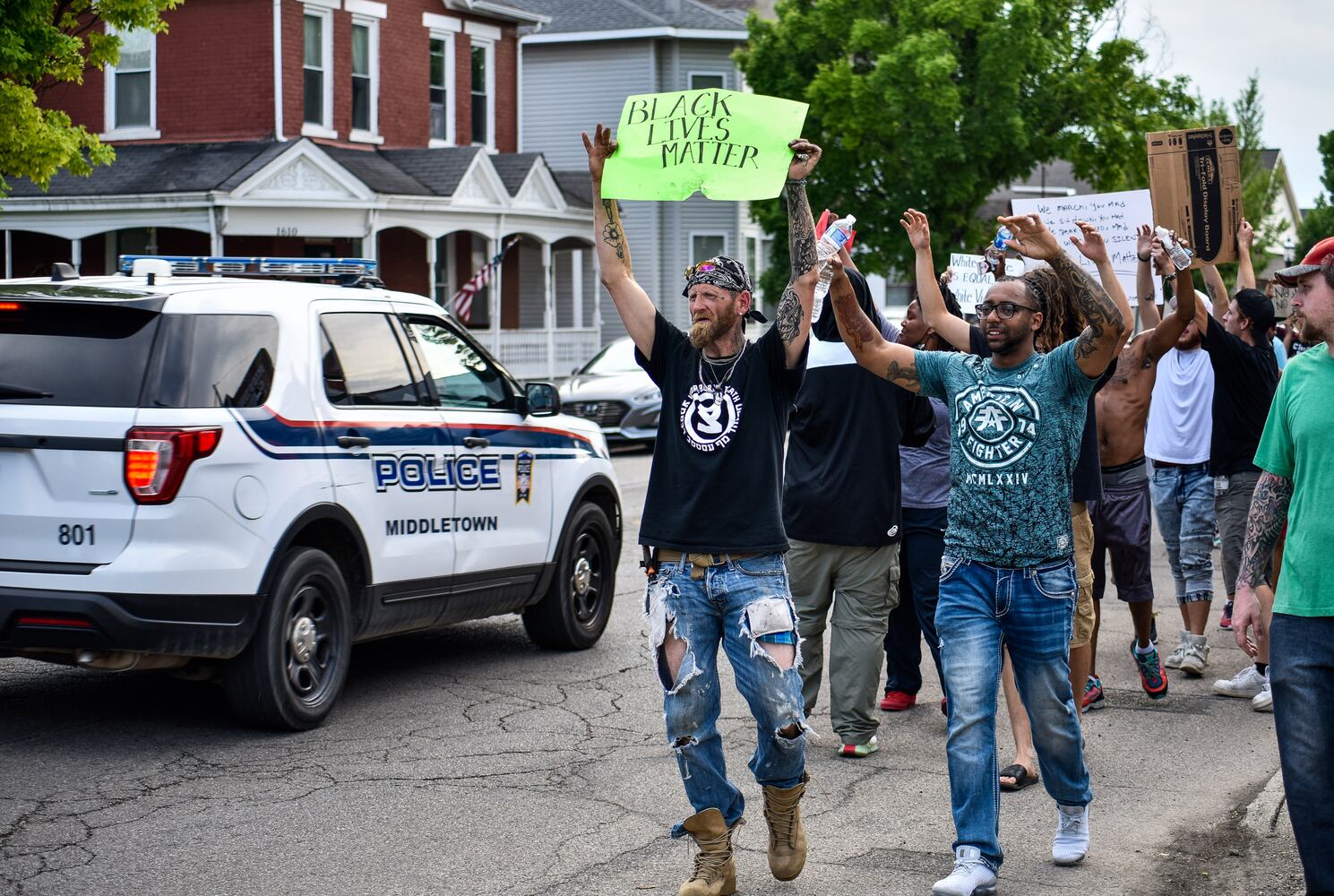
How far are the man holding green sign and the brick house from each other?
20.9 m

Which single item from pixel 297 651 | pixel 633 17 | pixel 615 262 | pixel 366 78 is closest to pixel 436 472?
pixel 297 651

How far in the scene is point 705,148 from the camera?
532 centimetres

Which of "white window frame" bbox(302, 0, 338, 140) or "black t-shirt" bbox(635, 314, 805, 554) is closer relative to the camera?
"black t-shirt" bbox(635, 314, 805, 554)

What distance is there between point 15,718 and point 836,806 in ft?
12.4

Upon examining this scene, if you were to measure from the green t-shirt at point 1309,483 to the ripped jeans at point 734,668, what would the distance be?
151 cm

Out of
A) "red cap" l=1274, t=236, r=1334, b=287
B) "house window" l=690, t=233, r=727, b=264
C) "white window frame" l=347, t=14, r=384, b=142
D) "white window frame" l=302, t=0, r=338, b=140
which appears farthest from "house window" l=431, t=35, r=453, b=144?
"red cap" l=1274, t=236, r=1334, b=287

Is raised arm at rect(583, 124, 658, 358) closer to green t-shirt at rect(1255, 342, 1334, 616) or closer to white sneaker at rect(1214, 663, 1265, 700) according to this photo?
green t-shirt at rect(1255, 342, 1334, 616)

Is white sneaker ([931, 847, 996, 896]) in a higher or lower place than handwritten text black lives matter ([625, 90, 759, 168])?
lower

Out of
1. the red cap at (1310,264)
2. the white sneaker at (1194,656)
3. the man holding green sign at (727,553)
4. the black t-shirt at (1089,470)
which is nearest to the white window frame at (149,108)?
the white sneaker at (1194,656)

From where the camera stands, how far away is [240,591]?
6.76 m

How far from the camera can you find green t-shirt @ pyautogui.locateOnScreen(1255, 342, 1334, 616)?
4305 millimetres

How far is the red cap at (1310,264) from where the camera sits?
4466 millimetres

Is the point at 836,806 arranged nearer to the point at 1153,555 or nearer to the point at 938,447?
the point at 938,447

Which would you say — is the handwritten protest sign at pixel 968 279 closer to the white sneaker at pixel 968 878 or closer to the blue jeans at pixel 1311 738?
the white sneaker at pixel 968 878
